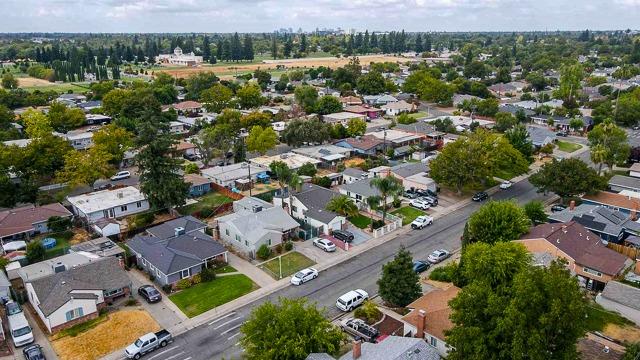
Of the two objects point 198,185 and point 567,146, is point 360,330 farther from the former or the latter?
point 567,146

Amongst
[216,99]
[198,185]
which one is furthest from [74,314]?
[216,99]

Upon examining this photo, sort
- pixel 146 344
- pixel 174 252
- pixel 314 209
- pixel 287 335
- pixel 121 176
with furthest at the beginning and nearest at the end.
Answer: pixel 121 176, pixel 314 209, pixel 174 252, pixel 146 344, pixel 287 335

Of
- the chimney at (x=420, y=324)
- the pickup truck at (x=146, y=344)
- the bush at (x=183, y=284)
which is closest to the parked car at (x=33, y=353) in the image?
the pickup truck at (x=146, y=344)

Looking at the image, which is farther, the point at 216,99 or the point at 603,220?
the point at 216,99

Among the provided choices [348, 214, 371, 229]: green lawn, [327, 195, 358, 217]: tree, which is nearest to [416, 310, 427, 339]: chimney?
[348, 214, 371, 229]: green lawn

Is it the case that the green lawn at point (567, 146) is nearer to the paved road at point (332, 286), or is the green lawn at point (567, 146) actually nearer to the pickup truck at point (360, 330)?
the paved road at point (332, 286)

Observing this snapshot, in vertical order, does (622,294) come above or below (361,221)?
above

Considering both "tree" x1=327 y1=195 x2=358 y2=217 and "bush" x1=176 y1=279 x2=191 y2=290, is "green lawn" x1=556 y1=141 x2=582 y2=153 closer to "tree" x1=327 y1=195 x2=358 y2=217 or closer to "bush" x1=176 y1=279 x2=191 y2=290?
"tree" x1=327 y1=195 x2=358 y2=217
